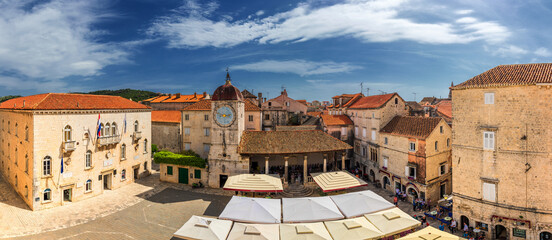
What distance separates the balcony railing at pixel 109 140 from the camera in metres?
30.4

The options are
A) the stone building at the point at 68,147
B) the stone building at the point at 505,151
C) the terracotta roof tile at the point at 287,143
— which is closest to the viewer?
the stone building at the point at 505,151

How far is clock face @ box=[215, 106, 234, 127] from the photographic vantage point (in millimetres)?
31688

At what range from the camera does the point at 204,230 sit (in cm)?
1742

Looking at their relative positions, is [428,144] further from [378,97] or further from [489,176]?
[378,97]

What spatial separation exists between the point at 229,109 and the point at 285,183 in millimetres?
10934

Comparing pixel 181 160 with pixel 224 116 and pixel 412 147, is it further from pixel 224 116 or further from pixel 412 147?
pixel 412 147

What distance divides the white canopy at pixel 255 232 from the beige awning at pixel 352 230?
3657 mm

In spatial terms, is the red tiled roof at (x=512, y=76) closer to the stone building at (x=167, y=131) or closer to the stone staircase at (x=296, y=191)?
the stone staircase at (x=296, y=191)

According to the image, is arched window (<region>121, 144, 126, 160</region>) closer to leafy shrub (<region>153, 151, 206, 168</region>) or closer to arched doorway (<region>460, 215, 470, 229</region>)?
leafy shrub (<region>153, 151, 206, 168</region>)

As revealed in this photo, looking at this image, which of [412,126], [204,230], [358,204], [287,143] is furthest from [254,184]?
[412,126]

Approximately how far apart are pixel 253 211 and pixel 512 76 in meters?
22.7

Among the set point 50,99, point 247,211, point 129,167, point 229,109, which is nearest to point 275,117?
point 229,109

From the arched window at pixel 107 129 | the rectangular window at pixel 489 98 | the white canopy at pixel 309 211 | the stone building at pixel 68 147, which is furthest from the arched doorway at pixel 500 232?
the arched window at pixel 107 129

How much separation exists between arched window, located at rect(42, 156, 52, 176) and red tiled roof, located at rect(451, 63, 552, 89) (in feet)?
127
